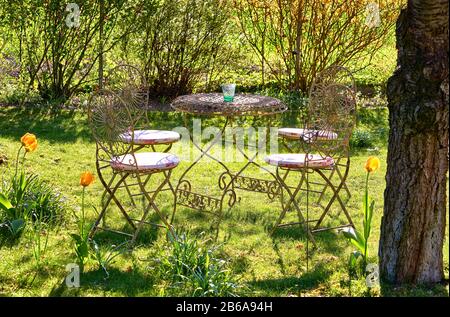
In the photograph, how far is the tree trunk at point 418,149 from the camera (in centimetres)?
419

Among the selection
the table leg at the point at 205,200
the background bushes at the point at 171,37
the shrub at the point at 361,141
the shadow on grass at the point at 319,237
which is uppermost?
the background bushes at the point at 171,37

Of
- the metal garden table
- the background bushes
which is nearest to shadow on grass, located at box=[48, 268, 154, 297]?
the metal garden table

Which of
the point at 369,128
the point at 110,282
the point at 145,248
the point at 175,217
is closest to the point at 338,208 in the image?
the point at 175,217

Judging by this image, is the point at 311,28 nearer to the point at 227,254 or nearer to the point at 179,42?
the point at 179,42

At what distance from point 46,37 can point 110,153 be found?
15.7 feet

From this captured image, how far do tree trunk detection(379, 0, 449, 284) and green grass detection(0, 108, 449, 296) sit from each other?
0.21 meters

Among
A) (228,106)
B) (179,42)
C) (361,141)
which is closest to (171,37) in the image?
(179,42)

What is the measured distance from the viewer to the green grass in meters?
4.58

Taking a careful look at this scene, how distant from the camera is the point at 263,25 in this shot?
34.6 ft

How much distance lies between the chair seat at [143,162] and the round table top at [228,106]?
0.40 metres

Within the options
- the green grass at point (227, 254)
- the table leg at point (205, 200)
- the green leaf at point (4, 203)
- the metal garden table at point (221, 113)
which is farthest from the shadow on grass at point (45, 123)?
the green leaf at point (4, 203)

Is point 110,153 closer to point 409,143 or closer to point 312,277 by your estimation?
point 312,277

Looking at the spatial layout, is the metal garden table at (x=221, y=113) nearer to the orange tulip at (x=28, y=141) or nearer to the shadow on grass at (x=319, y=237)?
the shadow on grass at (x=319, y=237)

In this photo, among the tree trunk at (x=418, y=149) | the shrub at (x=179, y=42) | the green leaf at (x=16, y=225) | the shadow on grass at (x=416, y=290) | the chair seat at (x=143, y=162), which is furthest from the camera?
the shrub at (x=179, y=42)
